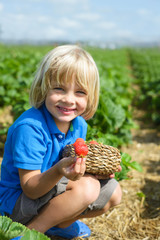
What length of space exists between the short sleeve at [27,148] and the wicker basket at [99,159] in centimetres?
21

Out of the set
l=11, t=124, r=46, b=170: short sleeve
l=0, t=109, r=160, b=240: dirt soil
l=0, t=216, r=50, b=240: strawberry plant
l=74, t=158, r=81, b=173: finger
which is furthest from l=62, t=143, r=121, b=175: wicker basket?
l=0, t=109, r=160, b=240: dirt soil

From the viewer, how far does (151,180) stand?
3.57 meters

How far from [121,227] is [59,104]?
1.39 metres

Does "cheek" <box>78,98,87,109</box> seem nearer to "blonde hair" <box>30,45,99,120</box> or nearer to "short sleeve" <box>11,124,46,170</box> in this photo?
"blonde hair" <box>30,45,99,120</box>

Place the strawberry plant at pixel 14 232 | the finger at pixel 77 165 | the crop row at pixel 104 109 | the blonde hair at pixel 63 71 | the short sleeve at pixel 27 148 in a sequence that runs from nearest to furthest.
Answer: the strawberry plant at pixel 14 232 < the finger at pixel 77 165 < the short sleeve at pixel 27 148 < the blonde hair at pixel 63 71 < the crop row at pixel 104 109

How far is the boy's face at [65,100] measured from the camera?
1.92 m

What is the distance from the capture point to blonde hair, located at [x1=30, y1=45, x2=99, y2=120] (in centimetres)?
188

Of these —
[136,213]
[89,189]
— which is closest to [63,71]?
[89,189]

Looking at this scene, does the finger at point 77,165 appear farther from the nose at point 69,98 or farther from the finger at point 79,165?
the nose at point 69,98

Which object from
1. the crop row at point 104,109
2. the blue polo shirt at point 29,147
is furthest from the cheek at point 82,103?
the crop row at point 104,109

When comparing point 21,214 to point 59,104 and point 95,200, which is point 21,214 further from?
point 59,104

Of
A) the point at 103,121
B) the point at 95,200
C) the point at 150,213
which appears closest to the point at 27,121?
the point at 95,200

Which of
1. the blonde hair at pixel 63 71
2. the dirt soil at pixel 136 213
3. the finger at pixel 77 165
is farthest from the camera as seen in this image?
the dirt soil at pixel 136 213

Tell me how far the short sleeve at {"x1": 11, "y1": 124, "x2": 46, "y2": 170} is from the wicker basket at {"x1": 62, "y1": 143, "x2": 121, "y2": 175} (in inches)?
8.4
